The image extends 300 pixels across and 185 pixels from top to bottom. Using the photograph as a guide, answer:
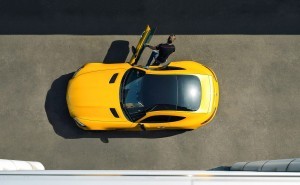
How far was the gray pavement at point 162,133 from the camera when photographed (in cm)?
930

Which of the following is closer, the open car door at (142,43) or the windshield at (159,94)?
the windshield at (159,94)

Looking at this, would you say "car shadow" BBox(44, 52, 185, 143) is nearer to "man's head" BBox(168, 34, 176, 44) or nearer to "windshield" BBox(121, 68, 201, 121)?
"windshield" BBox(121, 68, 201, 121)

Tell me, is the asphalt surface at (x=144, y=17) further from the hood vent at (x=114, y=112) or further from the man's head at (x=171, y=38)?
the hood vent at (x=114, y=112)

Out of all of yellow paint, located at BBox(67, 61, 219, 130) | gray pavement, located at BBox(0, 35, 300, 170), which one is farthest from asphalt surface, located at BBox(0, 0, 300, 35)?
yellow paint, located at BBox(67, 61, 219, 130)

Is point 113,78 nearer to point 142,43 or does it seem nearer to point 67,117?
point 142,43

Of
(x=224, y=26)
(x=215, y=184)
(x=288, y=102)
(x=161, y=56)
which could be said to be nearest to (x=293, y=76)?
(x=288, y=102)

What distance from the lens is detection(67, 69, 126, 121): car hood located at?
28.2 feet

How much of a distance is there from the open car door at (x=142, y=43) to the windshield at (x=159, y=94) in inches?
31.1

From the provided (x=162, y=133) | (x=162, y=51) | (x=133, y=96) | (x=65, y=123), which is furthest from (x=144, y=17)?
(x=65, y=123)

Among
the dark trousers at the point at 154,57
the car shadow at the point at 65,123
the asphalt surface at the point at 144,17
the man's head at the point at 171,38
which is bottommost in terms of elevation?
the car shadow at the point at 65,123


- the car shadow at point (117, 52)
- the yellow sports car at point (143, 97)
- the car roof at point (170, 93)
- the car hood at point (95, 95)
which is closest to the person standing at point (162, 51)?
the yellow sports car at point (143, 97)

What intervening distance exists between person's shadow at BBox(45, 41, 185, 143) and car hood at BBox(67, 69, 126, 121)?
2.12 feet

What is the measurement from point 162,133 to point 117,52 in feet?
7.94

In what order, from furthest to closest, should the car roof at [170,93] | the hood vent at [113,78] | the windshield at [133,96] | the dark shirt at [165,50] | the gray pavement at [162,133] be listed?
the gray pavement at [162,133], the dark shirt at [165,50], the hood vent at [113,78], the windshield at [133,96], the car roof at [170,93]
